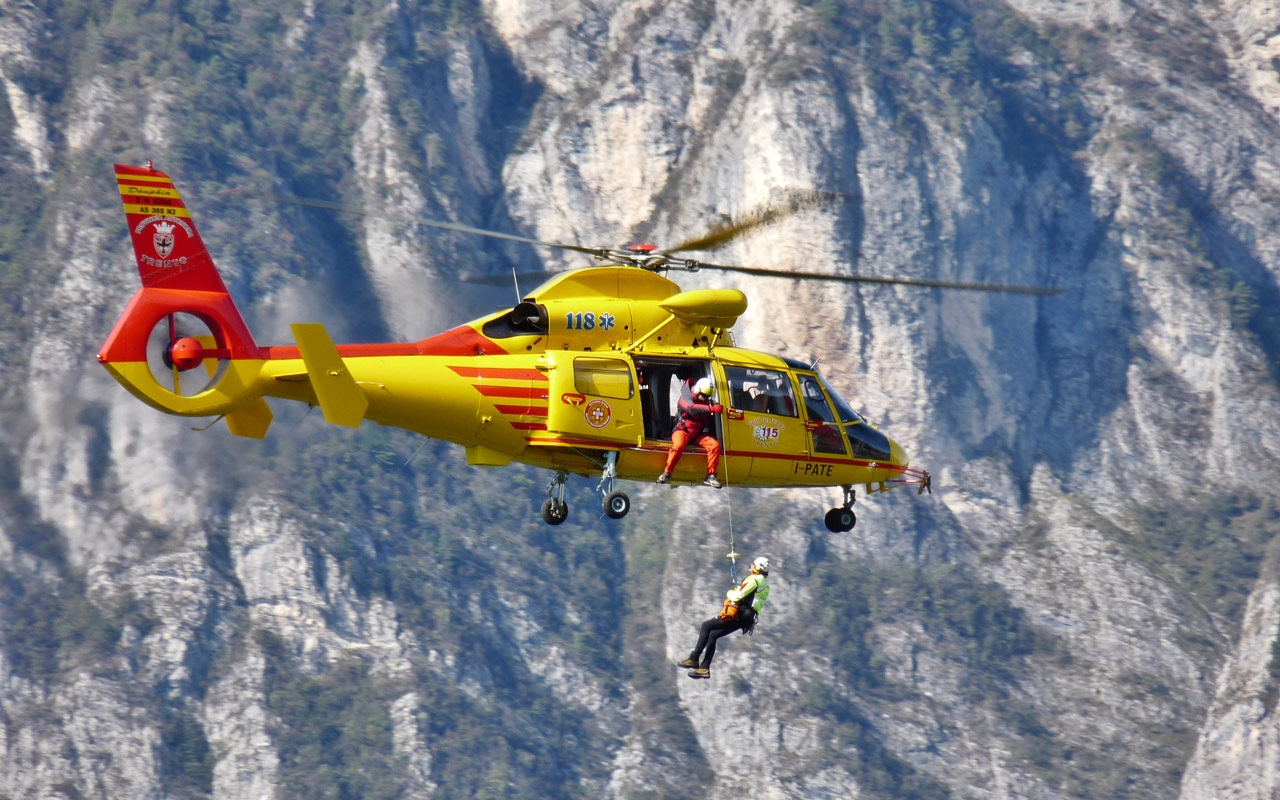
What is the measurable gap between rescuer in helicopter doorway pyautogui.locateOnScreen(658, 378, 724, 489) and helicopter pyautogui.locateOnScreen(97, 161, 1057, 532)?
0.60ft

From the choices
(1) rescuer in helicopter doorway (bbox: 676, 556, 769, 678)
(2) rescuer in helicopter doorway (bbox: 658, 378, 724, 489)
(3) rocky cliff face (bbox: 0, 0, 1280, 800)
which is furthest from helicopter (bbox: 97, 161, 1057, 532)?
(3) rocky cliff face (bbox: 0, 0, 1280, 800)

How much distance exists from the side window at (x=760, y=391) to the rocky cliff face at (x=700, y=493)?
63745mm

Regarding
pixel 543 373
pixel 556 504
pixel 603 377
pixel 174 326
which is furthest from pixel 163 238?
pixel 556 504

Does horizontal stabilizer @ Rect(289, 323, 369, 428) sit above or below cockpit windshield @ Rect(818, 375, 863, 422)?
below

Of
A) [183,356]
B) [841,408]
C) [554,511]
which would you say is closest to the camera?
[183,356]

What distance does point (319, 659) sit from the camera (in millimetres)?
104688

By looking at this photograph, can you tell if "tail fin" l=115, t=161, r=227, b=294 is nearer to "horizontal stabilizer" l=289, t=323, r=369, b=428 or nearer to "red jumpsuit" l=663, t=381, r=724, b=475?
"horizontal stabilizer" l=289, t=323, r=369, b=428

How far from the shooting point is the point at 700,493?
113750 millimetres

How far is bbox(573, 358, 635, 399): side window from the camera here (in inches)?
1275

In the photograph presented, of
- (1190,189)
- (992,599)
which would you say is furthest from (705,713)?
(1190,189)

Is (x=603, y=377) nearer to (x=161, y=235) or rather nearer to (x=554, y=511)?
(x=554, y=511)

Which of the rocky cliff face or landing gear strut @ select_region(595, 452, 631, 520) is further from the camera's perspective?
the rocky cliff face

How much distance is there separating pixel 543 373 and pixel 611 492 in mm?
2570

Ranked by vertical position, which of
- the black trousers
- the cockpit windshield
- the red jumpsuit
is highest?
the cockpit windshield
